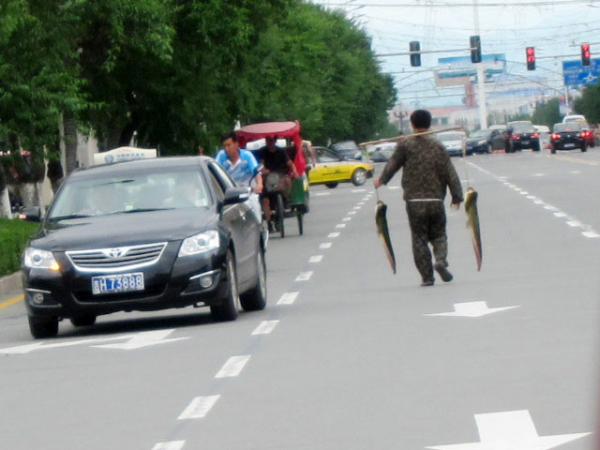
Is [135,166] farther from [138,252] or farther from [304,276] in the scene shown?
[304,276]

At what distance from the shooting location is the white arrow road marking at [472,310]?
43.5 feet

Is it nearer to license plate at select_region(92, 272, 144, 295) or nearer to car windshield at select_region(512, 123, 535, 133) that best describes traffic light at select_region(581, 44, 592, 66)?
car windshield at select_region(512, 123, 535, 133)

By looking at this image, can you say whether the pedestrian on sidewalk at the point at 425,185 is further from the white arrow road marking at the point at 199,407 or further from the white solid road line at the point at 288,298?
the white arrow road marking at the point at 199,407

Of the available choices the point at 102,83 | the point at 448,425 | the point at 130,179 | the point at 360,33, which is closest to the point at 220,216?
the point at 130,179

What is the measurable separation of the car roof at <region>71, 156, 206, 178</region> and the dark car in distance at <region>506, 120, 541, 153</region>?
81593 millimetres

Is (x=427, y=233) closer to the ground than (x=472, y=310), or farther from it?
farther from it

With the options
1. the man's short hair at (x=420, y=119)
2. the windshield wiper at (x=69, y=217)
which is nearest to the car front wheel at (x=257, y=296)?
the windshield wiper at (x=69, y=217)

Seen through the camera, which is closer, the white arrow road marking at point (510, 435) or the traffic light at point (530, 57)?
the white arrow road marking at point (510, 435)

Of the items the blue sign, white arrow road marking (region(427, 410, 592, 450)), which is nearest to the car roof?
white arrow road marking (region(427, 410, 592, 450))

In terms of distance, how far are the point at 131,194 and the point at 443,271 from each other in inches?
132

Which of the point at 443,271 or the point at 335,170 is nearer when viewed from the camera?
the point at 443,271

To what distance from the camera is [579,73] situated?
132750 millimetres

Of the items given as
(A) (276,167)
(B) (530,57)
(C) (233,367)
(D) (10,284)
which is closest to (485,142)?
(B) (530,57)

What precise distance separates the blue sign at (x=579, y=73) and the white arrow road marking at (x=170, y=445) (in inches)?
4899
